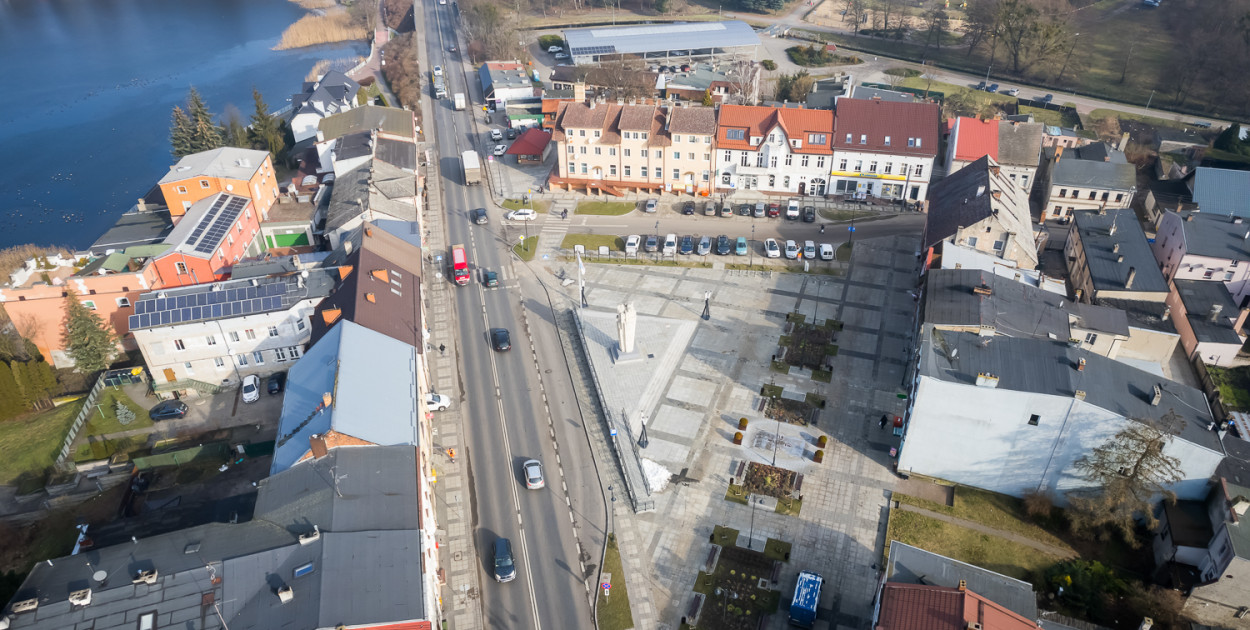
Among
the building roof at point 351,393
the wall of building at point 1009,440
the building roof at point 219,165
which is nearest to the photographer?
the wall of building at point 1009,440

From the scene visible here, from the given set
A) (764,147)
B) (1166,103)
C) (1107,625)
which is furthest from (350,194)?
(1166,103)

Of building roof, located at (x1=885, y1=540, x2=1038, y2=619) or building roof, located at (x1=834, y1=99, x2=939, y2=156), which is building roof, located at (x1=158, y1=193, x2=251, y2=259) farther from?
building roof, located at (x1=834, y1=99, x2=939, y2=156)

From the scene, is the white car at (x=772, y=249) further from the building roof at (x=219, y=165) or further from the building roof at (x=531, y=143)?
the building roof at (x=219, y=165)

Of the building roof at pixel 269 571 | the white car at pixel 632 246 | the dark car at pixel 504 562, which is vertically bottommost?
the dark car at pixel 504 562

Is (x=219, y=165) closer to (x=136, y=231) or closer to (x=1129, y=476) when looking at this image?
(x=136, y=231)

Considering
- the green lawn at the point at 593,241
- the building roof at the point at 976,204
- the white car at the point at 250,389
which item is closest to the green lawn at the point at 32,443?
the white car at the point at 250,389

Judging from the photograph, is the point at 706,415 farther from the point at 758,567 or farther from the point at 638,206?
the point at 638,206
